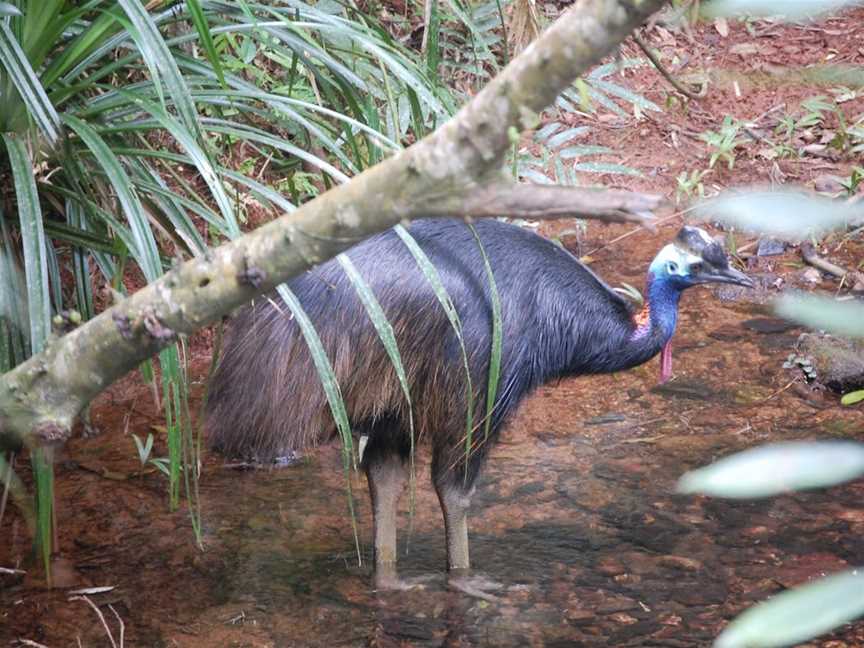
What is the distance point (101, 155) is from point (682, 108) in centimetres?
479

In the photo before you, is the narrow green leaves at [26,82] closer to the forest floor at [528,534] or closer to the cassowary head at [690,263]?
the forest floor at [528,534]

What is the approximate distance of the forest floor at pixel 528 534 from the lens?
10.8ft

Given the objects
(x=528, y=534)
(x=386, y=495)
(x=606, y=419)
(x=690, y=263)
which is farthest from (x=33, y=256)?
(x=606, y=419)

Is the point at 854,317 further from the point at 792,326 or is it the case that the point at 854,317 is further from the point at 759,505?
the point at 792,326

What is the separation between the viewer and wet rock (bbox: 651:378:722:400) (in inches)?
181

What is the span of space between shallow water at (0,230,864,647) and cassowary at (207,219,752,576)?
0.83 ft

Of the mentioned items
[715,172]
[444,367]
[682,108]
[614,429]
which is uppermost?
[682,108]

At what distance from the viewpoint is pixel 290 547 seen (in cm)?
372

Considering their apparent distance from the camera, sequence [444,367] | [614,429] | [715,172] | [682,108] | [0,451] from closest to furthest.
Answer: [0,451] < [444,367] < [614,429] < [715,172] < [682,108]

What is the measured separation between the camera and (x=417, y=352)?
10.7 feet

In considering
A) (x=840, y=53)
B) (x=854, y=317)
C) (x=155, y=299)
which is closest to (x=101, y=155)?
(x=155, y=299)

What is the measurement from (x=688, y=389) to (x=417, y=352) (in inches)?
67.2

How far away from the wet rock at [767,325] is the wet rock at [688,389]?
0.49m

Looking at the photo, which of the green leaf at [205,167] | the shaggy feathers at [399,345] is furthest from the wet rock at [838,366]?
the green leaf at [205,167]
